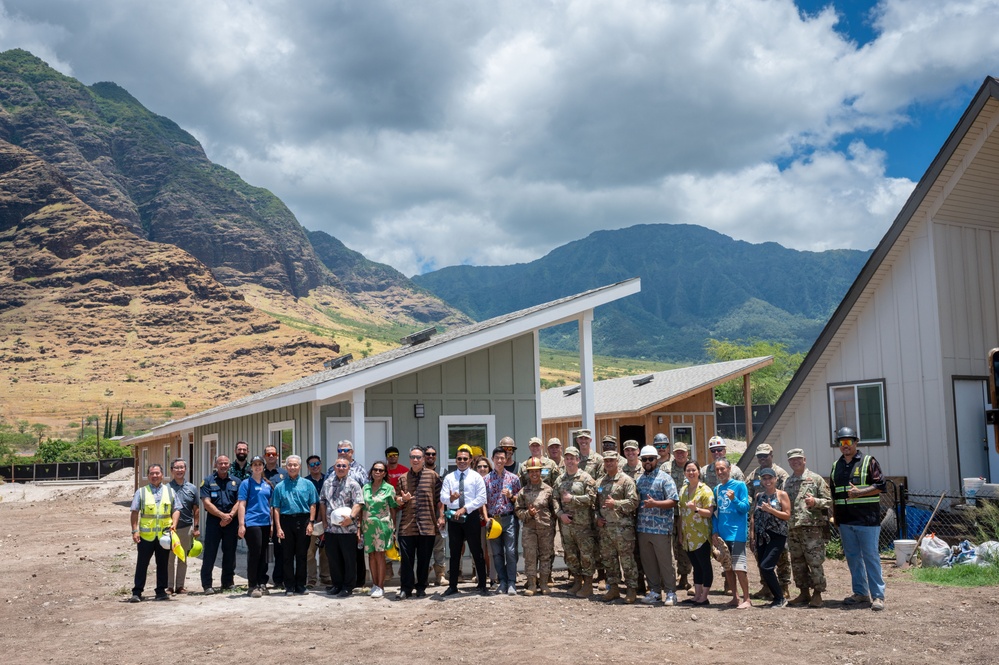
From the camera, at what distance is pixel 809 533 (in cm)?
900

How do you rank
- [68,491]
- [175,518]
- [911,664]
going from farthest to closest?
[68,491], [175,518], [911,664]

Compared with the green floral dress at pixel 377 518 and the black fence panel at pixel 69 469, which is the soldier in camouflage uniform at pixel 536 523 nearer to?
the green floral dress at pixel 377 518

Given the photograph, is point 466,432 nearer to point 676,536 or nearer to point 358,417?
point 358,417

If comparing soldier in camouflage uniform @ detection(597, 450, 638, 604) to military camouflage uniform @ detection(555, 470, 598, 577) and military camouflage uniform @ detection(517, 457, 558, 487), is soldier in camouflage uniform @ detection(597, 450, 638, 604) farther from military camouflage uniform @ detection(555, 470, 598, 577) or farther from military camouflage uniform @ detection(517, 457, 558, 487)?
military camouflage uniform @ detection(517, 457, 558, 487)

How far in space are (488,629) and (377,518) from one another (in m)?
2.56

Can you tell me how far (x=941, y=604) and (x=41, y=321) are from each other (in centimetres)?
9407

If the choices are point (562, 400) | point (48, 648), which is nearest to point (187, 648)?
point (48, 648)

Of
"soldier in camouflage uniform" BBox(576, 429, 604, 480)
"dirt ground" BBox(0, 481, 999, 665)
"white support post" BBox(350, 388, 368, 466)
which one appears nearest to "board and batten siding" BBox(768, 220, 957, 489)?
"dirt ground" BBox(0, 481, 999, 665)

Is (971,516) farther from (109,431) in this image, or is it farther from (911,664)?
(109,431)

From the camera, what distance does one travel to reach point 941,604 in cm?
888

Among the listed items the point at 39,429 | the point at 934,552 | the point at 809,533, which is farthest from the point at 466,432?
Answer: the point at 39,429

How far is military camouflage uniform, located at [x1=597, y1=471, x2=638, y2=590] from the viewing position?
9547 mm

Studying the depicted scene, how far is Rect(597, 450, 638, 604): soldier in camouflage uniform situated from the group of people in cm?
1

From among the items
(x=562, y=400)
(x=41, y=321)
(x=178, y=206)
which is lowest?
(x=562, y=400)
